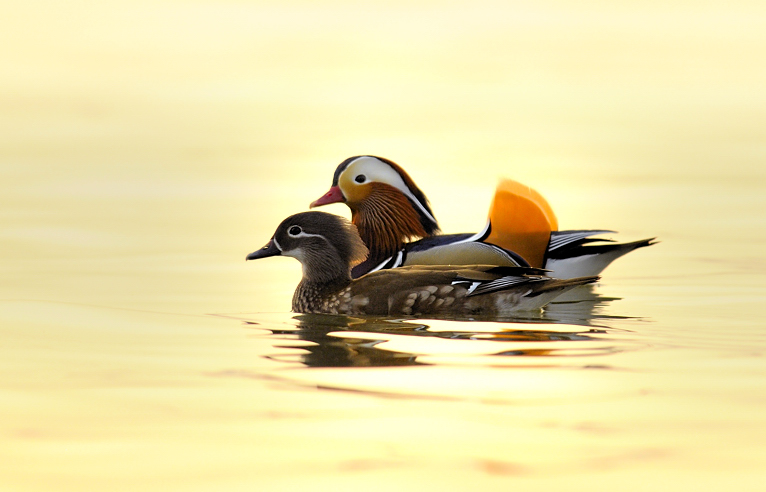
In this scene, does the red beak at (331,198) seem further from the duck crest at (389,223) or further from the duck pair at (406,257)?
the duck crest at (389,223)

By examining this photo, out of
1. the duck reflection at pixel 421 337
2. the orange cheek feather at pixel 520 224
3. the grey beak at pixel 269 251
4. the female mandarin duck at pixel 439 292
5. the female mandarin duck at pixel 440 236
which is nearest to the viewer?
the duck reflection at pixel 421 337

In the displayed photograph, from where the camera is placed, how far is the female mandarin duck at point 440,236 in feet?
22.9

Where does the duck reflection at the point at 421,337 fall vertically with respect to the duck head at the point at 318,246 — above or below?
below

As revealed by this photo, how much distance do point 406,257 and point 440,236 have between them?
1.05 feet

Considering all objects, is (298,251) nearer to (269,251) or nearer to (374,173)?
(269,251)

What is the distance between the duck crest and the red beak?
0.19 m

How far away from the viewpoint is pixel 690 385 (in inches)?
167

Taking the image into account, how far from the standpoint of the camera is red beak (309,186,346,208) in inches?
304

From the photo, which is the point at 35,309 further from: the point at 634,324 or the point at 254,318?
the point at 634,324

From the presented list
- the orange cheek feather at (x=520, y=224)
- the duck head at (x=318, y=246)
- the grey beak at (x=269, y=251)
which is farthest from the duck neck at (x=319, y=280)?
the orange cheek feather at (x=520, y=224)

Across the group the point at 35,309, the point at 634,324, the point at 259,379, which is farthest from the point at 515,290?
the point at 35,309

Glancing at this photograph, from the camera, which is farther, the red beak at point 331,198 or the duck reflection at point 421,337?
the red beak at point 331,198

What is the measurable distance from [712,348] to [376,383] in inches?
68.8

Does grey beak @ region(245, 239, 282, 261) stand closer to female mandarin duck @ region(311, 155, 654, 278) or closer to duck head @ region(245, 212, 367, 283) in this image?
duck head @ region(245, 212, 367, 283)
